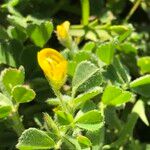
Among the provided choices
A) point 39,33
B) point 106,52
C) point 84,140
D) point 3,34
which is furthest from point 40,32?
point 84,140

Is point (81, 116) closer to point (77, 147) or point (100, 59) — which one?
point (77, 147)

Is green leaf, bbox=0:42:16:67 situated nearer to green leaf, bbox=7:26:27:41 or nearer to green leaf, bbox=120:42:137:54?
green leaf, bbox=7:26:27:41

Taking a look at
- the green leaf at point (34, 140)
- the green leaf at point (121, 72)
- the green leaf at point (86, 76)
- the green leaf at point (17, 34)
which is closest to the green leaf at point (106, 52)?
the green leaf at point (121, 72)

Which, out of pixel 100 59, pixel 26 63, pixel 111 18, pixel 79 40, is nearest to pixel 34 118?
pixel 26 63

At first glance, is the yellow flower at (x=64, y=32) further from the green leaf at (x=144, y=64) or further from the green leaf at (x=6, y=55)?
the green leaf at (x=144, y=64)

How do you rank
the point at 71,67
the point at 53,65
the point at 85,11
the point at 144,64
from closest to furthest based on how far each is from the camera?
the point at 53,65 → the point at 71,67 → the point at 144,64 → the point at 85,11

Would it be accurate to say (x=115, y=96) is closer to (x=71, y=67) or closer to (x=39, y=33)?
(x=71, y=67)
